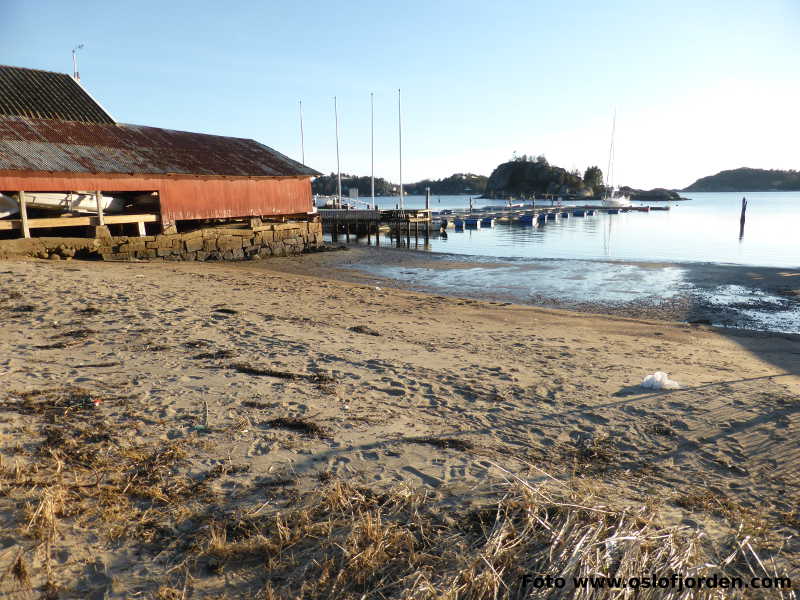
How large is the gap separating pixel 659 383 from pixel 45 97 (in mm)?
24404

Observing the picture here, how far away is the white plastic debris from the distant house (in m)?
18.6

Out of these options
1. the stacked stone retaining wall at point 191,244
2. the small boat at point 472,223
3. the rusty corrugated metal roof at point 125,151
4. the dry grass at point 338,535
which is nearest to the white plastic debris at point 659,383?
the dry grass at point 338,535

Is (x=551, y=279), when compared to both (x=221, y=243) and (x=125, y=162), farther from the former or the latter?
(x=125, y=162)

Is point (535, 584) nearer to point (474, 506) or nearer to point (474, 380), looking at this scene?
point (474, 506)

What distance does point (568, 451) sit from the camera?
5199 millimetres

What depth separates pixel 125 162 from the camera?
20.2 m

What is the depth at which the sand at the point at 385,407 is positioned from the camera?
13.5 ft

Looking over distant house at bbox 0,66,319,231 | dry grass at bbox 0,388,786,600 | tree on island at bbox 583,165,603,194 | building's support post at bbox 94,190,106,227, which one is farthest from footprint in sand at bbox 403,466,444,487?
tree on island at bbox 583,165,603,194

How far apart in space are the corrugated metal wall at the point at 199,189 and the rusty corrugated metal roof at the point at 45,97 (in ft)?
13.5

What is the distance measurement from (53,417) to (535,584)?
4502mm

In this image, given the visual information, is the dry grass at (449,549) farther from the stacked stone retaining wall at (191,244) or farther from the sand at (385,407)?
the stacked stone retaining wall at (191,244)

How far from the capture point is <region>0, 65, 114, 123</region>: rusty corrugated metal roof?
20.1m

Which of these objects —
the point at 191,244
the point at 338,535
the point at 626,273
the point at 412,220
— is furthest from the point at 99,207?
the point at 412,220

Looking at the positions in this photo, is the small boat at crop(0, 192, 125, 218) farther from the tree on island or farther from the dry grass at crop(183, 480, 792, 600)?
the tree on island
